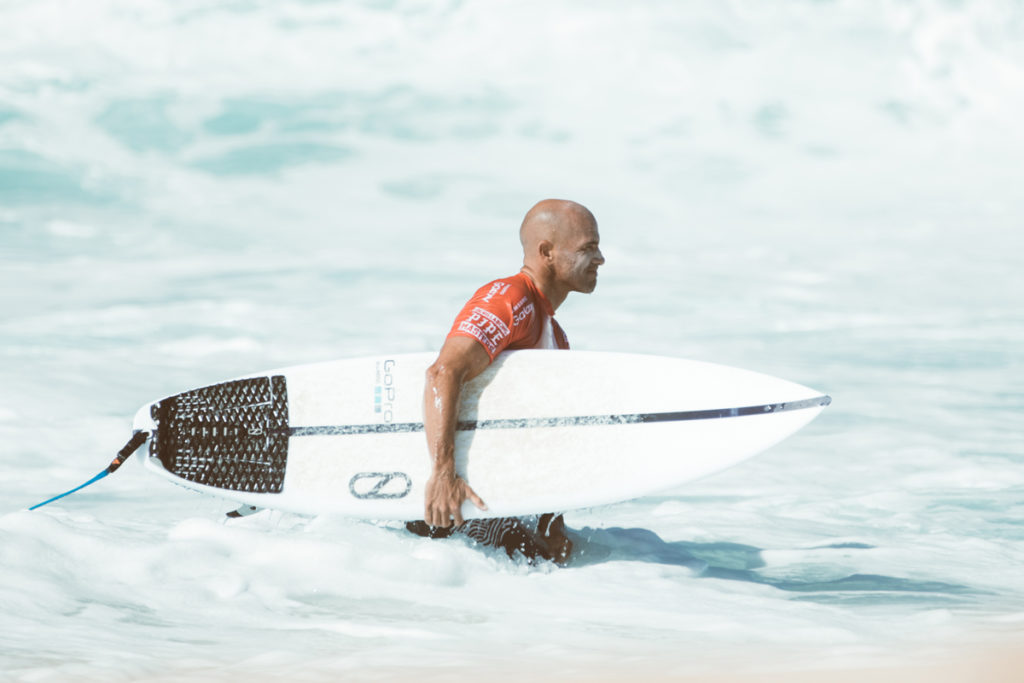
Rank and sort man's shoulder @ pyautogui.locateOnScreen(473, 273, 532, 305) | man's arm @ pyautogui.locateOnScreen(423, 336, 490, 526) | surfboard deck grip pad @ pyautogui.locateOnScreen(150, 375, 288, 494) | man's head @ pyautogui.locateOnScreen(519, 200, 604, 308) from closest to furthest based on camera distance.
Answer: man's arm @ pyautogui.locateOnScreen(423, 336, 490, 526) → man's shoulder @ pyautogui.locateOnScreen(473, 273, 532, 305) → man's head @ pyautogui.locateOnScreen(519, 200, 604, 308) → surfboard deck grip pad @ pyautogui.locateOnScreen(150, 375, 288, 494)

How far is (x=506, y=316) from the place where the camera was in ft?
12.8

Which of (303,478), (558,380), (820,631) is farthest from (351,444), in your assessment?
(820,631)

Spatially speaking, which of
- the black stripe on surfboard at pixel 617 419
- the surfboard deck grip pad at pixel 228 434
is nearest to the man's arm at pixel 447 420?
the black stripe on surfboard at pixel 617 419

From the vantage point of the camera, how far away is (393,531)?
426 centimetres

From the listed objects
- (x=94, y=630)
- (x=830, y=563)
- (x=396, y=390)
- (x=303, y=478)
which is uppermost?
(x=396, y=390)

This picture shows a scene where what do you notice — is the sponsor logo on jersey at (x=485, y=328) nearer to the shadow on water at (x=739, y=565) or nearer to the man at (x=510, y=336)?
the man at (x=510, y=336)

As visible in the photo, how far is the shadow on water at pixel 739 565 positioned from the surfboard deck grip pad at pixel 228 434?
1.29m

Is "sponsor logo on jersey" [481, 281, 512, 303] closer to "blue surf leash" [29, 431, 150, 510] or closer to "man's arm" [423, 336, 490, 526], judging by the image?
"man's arm" [423, 336, 490, 526]

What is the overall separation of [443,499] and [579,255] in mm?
1066

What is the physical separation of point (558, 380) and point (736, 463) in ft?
2.40

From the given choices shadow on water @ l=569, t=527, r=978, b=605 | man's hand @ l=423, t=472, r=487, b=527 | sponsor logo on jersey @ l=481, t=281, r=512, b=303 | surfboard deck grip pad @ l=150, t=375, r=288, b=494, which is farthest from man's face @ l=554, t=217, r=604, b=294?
surfboard deck grip pad @ l=150, t=375, r=288, b=494

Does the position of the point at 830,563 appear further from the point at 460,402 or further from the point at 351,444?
the point at 351,444

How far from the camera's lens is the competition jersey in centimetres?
384

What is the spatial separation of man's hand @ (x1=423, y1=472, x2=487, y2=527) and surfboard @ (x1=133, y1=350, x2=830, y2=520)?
79mm
